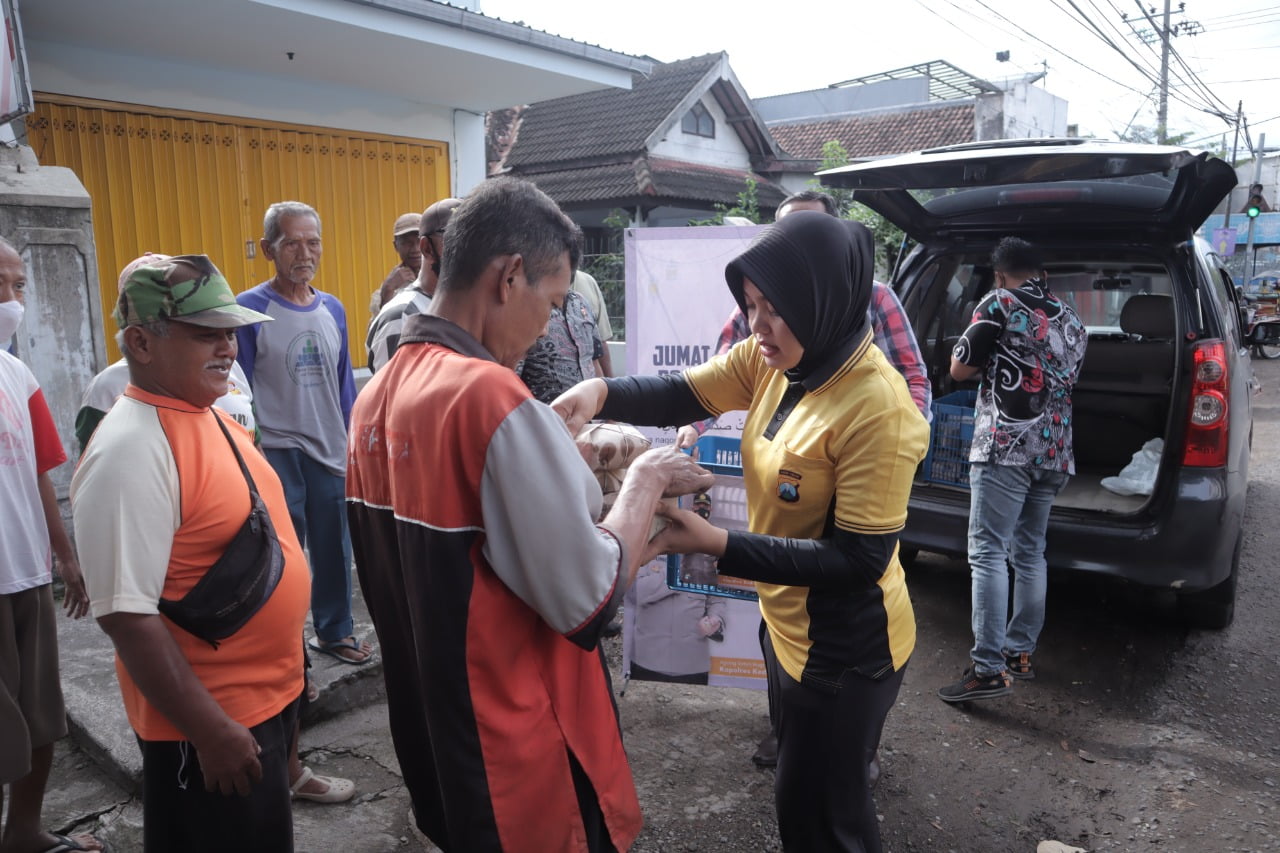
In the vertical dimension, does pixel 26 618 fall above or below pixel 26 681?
above

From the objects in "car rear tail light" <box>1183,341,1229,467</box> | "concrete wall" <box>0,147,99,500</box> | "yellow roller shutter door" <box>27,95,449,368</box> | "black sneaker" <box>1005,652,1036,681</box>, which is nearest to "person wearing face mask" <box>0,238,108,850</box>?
"concrete wall" <box>0,147,99,500</box>

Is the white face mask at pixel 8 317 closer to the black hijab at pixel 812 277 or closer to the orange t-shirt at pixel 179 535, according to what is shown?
the orange t-shirt at pixel 179 535

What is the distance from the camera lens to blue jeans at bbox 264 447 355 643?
3.66 m

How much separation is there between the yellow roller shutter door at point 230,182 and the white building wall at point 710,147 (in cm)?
1200

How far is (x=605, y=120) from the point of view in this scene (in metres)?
19.2

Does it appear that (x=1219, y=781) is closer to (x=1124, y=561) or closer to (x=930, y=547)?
(x=1124, y=561)

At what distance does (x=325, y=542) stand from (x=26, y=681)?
52.3 inches

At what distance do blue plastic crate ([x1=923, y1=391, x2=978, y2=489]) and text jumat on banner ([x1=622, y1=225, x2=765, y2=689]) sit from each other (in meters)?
1.36

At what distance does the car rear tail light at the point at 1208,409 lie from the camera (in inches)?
144

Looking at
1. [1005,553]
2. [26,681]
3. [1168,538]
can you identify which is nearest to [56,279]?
[26,681]

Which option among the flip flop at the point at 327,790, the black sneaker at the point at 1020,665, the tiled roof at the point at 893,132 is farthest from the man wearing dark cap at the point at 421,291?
the tiled roof at the point at 893,132

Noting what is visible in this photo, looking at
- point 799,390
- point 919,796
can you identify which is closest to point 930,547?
point 919,796

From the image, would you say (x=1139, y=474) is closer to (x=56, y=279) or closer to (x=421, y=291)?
(x=421, y=291)

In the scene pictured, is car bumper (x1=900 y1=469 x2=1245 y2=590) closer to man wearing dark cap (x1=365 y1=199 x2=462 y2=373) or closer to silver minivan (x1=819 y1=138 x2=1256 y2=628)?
silver minivan (x1=819 y1=138 x2=1256 y2=628)
